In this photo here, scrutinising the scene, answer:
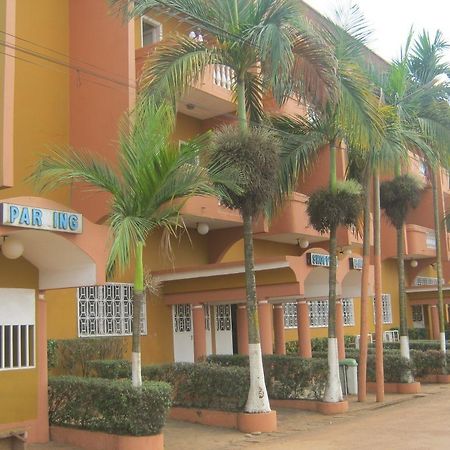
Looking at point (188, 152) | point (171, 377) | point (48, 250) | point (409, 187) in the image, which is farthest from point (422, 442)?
point (409, 187)

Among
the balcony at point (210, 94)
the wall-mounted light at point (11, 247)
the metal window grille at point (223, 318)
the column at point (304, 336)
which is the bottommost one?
the column at point (304, 336)

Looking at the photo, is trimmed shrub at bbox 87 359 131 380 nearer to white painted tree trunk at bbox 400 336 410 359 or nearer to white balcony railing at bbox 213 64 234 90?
white balcony railing at bbox 213 64 234 90

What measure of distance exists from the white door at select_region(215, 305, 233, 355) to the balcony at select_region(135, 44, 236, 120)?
576 cm

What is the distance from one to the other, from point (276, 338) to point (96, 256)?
8.86 metres

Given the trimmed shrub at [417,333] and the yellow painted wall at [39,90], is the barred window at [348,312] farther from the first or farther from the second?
the yellow painted wall at [39,90]

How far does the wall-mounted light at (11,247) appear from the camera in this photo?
9742 millimetres

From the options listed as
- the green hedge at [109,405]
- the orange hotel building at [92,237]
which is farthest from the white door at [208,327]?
the green hedge at [109,405]

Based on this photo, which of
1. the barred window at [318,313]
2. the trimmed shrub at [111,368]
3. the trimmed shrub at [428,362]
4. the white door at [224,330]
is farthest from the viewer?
the barred window at [318,313]

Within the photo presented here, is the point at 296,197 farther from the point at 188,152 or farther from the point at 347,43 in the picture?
the point at 188,152

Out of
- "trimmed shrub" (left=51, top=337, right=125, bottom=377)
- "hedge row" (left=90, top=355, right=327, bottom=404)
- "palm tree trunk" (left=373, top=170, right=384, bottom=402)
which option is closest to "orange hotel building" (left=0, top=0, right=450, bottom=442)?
"trimmed shrub" (left=51, top=337, right=125, bottom=377)

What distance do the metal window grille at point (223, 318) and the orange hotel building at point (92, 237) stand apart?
5cm

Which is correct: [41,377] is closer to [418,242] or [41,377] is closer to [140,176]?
[140,176]

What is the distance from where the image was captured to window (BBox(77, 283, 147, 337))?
1503 cm

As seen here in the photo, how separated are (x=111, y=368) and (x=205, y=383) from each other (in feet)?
7.22
